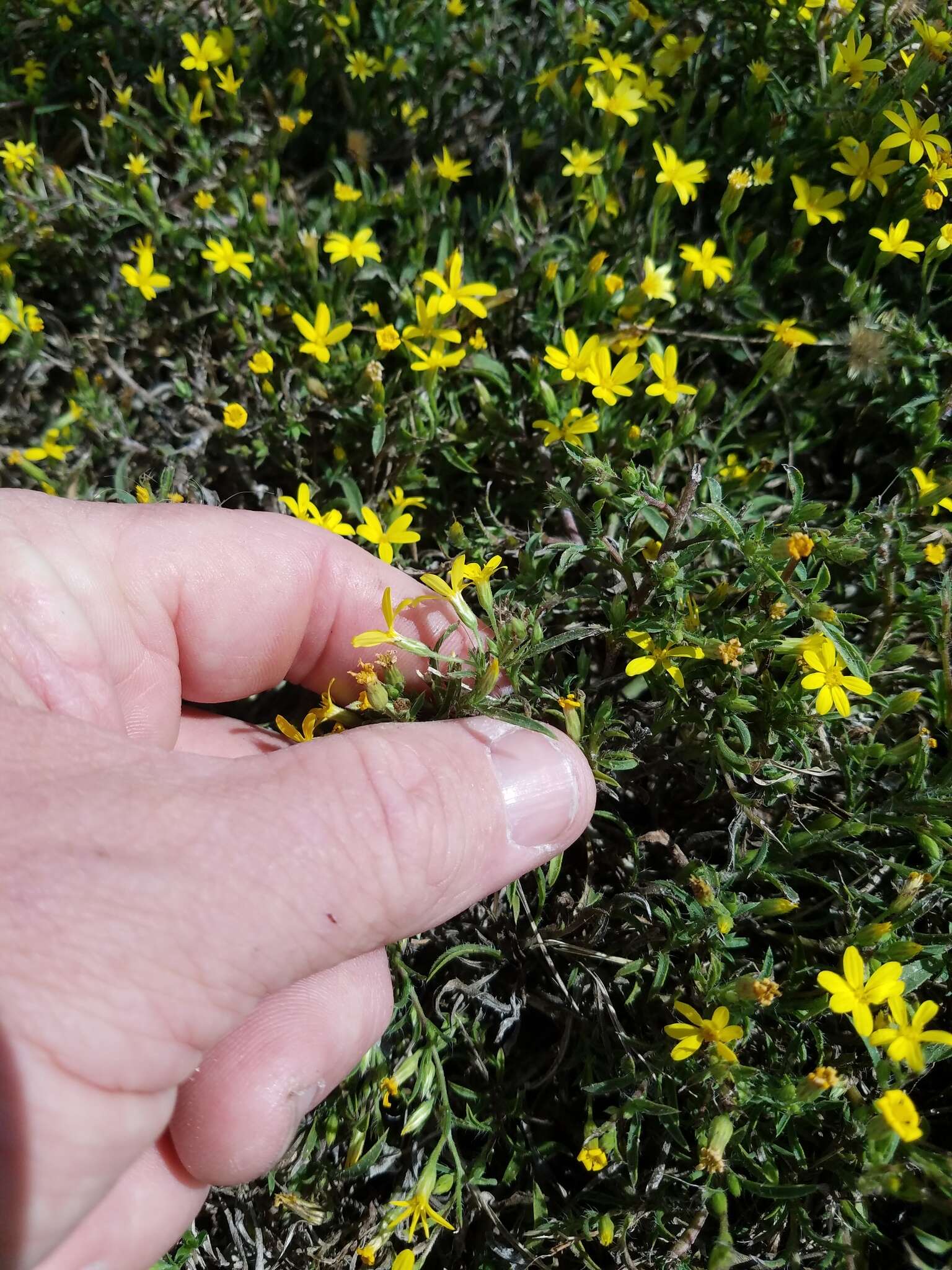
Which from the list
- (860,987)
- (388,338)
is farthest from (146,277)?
(860,987)

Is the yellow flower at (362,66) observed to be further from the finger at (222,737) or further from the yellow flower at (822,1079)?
the yellow flower at (822,1079)

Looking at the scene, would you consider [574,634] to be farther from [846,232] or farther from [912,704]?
[846,232]

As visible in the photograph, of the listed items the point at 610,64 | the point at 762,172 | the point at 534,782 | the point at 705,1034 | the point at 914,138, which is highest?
the point at 610,64

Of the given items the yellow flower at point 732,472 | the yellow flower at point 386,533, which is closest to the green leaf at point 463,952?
the yellow flower at point 386,533

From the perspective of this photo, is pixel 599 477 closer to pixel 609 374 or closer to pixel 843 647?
pixel 609 374

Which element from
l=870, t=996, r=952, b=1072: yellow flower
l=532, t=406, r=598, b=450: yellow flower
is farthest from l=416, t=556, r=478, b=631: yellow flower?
l=870, t=996, r=952, b=1072: yellow flower

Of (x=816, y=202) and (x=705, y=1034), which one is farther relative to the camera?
(x=816, y=202)

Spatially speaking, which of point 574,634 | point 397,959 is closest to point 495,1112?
point 397,959
